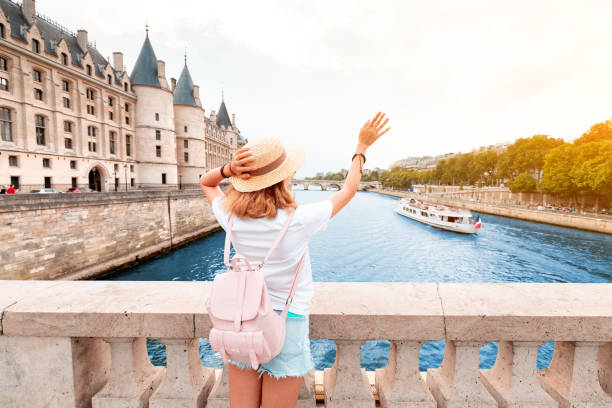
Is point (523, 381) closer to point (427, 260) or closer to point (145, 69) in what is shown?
point (427, 260)

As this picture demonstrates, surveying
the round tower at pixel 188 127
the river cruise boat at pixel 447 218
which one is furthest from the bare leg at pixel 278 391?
the round tower at pixel 188 127

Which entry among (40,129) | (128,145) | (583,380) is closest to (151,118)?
(128,145)

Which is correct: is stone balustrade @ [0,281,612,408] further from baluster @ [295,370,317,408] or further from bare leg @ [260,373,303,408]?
bare leg @ [260,373,303,408]

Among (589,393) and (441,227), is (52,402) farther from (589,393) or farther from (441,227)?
(441,227)

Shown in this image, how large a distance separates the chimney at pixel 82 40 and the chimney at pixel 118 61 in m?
4.12

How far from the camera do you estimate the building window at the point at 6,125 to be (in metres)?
20.5

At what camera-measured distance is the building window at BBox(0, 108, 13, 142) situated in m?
20.5

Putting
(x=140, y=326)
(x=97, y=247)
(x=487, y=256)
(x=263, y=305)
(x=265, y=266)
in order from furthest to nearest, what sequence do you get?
(x=487, y=256), (x=97, y=247), (x=140, y=326), (x=265, y=266), (x=263, y=305)

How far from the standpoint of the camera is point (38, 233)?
1214 cm

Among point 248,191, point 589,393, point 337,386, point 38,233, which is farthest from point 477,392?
point 38,233

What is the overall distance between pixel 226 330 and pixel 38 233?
15.2 meters

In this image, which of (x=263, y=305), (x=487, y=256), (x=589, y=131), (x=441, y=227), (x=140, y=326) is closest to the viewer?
(x=263, y=305)

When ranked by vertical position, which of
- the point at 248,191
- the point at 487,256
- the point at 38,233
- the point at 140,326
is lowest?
the point at 487,256

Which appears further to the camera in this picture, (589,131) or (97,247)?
(589,131)
